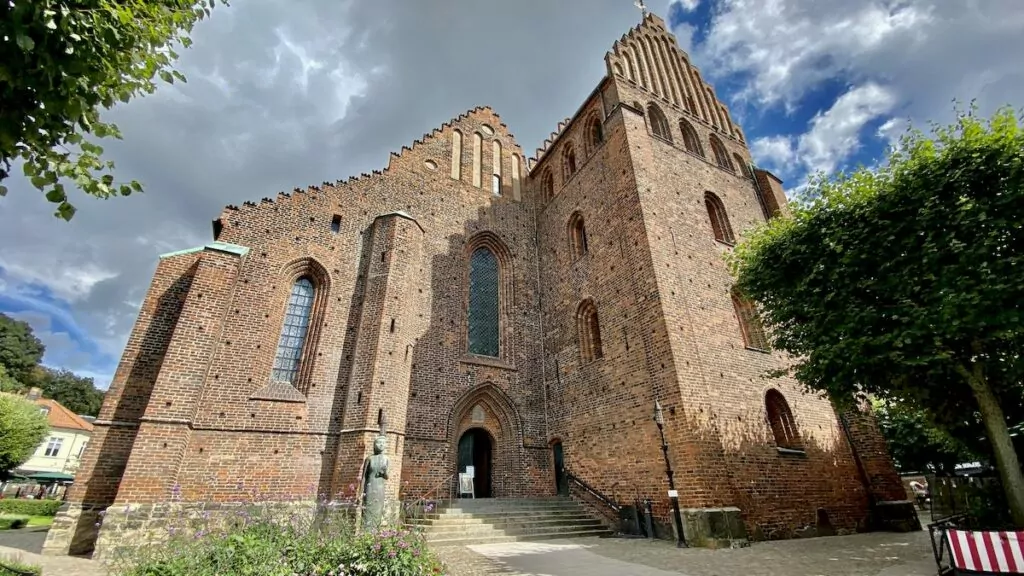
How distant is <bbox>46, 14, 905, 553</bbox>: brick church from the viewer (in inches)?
397

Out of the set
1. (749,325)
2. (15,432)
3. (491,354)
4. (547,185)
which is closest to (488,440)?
(491,354)

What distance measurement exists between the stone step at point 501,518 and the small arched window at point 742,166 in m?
14.6

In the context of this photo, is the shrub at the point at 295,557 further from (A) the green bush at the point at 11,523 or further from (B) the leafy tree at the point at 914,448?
(B) the leafy tree at the point at 914,448

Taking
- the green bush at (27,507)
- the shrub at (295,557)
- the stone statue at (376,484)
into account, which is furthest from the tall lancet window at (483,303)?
the green bush at (27,507)

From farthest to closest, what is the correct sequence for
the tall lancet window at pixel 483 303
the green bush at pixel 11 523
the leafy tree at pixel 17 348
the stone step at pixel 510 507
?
1. the leafy tree at pixel 17 348
2. the tall lancet window at pixel 483 303
3. the green bush at pixel 11 523
4. the stone step at pixel 510 507

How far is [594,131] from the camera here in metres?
17.3

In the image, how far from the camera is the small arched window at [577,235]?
1614 centimetres

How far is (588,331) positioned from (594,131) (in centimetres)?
825

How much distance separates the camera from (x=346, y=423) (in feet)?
37.4

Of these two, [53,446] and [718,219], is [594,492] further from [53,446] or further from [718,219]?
[53,446]

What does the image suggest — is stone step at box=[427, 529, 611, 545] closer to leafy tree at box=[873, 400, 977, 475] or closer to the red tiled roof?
leafy tree at box=[873, 400, 977, 475]

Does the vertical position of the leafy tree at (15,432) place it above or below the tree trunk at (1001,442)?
above

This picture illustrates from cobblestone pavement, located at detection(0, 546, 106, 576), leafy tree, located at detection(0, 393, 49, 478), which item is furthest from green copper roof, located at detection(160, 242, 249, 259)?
leafy tree, located at detection(0, 393, 49, 478)

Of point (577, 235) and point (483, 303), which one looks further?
point (577, 235)
